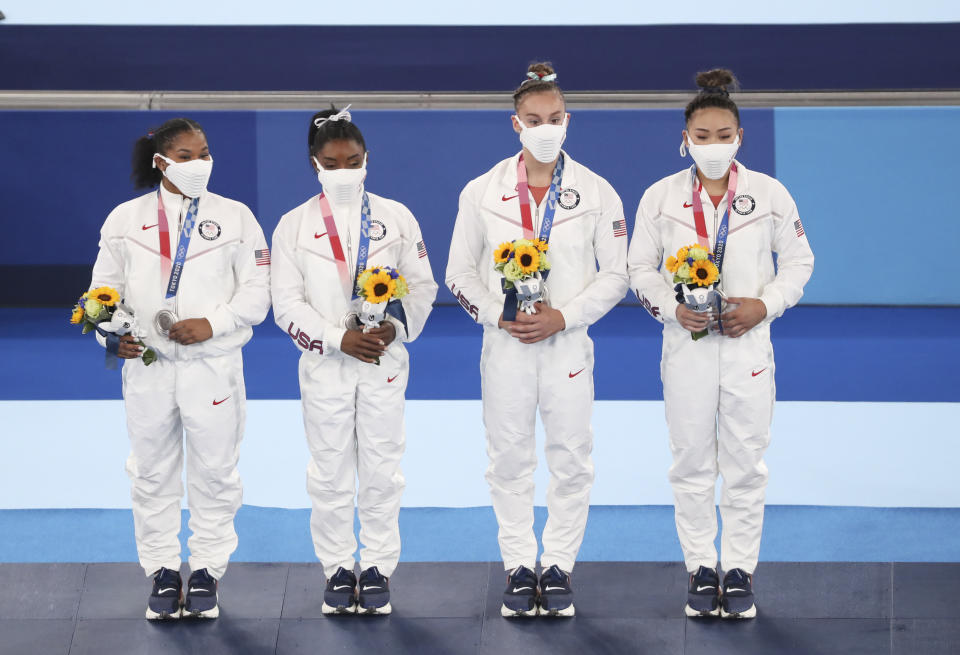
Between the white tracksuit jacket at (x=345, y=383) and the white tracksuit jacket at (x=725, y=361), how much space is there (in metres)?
0.93

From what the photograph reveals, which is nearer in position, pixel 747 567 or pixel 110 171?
pixel 747 567

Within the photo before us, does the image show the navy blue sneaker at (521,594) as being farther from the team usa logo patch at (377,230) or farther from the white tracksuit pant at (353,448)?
the team usa logo patch at (377,230)

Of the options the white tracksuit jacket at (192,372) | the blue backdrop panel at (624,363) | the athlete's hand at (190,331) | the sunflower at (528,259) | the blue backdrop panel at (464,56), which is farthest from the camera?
the blue backdrop panel at (464,56)

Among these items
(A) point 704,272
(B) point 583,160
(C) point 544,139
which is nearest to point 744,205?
(A) point 704,272

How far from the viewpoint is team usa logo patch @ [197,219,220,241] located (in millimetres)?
4309

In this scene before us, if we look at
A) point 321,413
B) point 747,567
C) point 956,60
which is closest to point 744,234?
point 747,567

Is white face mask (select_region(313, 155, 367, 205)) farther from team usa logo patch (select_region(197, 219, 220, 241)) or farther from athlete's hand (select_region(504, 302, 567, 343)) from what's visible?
athlete's hand (select_region(504, 302, 567, 343))

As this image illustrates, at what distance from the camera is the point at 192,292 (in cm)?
430

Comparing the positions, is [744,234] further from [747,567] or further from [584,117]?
[584,117]

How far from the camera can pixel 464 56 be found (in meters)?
8.47

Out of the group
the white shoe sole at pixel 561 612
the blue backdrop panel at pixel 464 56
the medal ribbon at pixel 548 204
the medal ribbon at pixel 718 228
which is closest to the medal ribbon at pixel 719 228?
the medal ribbon at pixel 718 228

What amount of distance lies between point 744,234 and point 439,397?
3.01 meters

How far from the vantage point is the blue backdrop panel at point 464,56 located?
801 centimetres

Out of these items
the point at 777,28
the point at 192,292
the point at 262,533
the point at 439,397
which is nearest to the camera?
the point at 192,292
